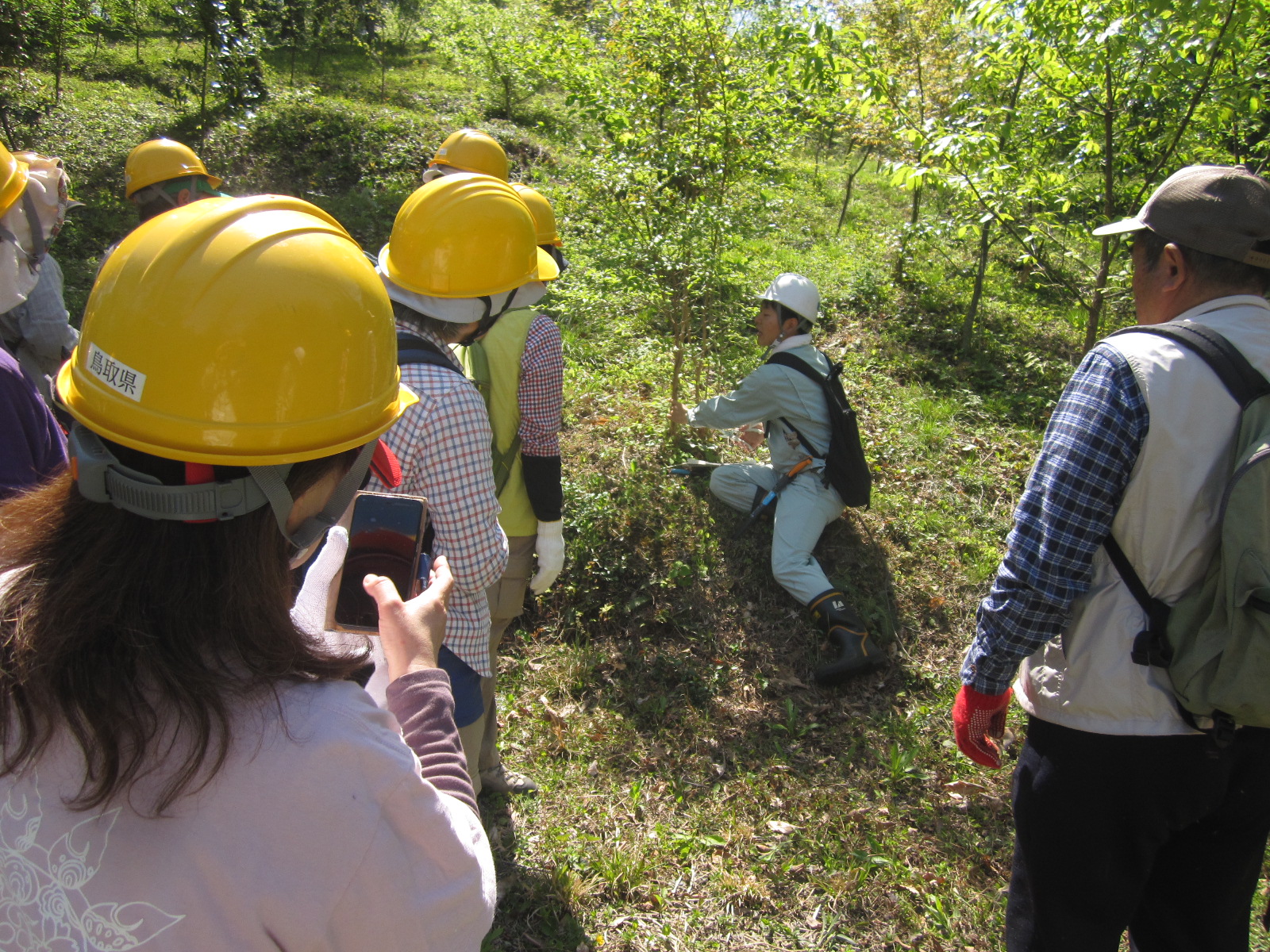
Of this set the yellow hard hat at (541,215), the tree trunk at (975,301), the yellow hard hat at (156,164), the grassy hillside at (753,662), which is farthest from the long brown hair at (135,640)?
the tree trunk at (975,301)

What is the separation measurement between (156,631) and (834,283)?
8.48m

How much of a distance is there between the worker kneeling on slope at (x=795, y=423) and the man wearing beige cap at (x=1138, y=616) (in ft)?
7.59

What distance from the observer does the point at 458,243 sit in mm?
2396

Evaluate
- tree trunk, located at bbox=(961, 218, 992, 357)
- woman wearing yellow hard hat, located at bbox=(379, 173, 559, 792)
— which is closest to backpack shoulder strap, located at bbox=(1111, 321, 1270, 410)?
woman wearing yellow hard hat, located at bbox=(379, 173, 559, 792)

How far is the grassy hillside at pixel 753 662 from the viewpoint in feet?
9.88

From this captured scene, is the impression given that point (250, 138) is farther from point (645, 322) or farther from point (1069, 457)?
point (1069, 457)

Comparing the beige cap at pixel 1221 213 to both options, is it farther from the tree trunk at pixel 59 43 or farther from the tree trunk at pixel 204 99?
the tree trunk at pixel 59 43

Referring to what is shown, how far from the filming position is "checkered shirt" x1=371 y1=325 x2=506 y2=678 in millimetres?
2082

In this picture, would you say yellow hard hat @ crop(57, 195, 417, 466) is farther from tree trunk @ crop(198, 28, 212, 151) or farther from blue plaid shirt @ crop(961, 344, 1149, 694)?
tree trunk @ crop(198, 28, 212, 151)

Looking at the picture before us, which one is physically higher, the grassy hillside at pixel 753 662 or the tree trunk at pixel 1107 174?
the tree trunk at pixel 1107 174

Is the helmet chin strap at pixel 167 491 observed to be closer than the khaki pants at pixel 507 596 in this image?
Yes

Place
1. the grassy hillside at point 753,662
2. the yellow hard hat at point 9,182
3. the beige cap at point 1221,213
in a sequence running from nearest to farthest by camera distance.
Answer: the beige cap at point 1221,213 → the yellow hard hat at point 9,182 → the grassy hillside at point 753,662

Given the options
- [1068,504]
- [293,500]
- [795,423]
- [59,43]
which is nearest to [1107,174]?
[795,423]

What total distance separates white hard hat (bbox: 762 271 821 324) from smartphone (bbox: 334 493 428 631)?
11.6 feet
